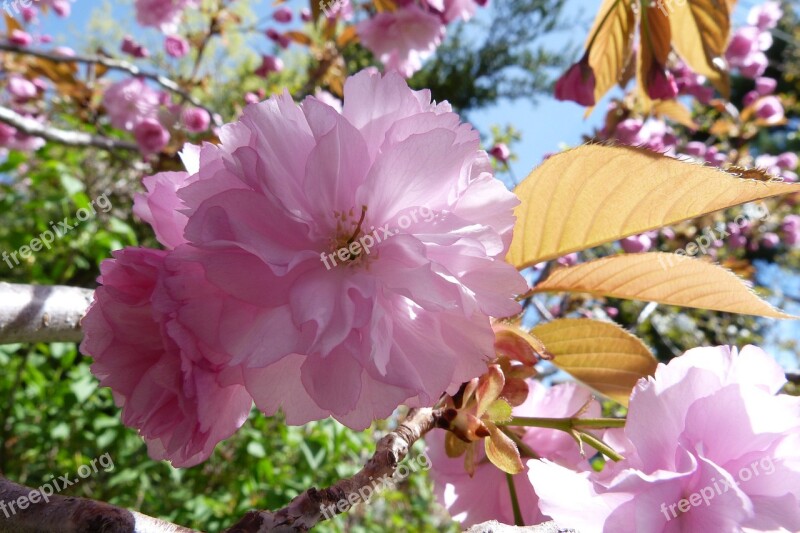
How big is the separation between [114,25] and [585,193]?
1046 cm

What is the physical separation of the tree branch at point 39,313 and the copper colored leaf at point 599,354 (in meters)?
0.58

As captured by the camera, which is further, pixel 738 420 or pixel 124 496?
pixel 124 496

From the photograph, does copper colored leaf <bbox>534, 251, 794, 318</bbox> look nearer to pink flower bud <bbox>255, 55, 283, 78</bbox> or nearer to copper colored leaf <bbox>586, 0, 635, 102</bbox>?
copper colored leaf <bbox>586, 0, 635, 102</bbox>

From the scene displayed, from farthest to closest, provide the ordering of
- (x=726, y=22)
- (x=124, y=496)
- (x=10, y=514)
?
(x=124, y=496) → (x=726, y=22) → (x=10, y=514)

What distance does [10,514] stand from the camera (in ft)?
1.18

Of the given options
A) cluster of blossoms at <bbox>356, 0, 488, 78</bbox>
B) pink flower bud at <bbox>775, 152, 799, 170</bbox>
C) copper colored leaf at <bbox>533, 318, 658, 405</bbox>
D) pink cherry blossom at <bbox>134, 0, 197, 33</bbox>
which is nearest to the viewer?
copper colored leaf at <bbox>533, 318, 658, 405</bbox>

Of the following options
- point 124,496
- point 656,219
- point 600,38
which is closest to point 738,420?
point 656,219

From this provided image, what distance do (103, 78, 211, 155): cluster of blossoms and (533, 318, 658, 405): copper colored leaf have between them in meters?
1.92

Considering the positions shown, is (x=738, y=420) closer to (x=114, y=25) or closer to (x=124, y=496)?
(x=124, y=496)

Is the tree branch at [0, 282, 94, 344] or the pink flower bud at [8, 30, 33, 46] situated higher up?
the tree branch at [0, 282, 94, 344]

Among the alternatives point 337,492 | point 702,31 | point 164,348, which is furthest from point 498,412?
point 702,31

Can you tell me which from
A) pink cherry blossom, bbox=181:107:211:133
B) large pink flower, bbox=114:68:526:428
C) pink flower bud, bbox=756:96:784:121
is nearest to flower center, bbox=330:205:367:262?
large pink flower, bbox=114:68:526:428

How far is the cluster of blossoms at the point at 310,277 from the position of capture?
36cm

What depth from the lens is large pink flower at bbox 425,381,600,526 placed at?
591 mm
